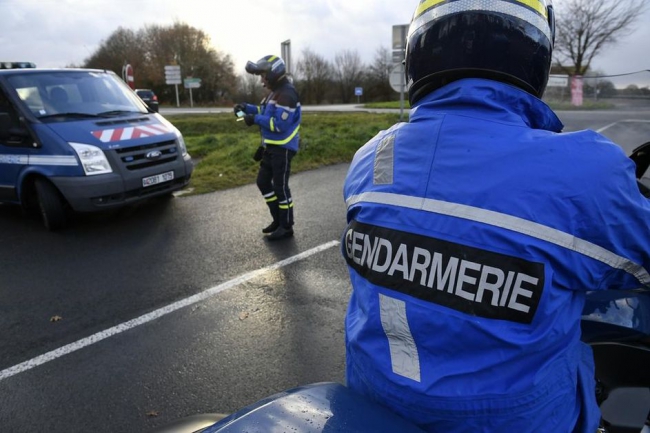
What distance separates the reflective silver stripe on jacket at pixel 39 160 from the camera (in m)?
5.84

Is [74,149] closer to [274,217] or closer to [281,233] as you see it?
[274,217]

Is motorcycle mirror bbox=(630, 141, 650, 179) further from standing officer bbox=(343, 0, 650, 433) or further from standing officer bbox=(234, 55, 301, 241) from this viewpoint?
standing officer bbox=(234, 55, 301, 241)

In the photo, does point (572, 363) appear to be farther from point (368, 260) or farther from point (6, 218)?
point (6, 218)

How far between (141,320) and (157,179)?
2.98 metres

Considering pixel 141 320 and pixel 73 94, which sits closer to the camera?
pixel 141 320

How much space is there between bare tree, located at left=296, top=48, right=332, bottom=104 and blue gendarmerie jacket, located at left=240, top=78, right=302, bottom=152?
5546cm

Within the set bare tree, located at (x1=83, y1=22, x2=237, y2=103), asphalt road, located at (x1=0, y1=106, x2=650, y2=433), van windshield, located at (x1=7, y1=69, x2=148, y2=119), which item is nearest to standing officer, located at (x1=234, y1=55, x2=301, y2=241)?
asphalt road, located at (x1=0, y1=106, x2=650, y2=433)

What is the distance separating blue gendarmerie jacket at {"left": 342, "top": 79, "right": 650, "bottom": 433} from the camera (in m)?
1.13

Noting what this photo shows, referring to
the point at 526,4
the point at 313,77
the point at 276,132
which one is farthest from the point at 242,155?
the point at 313,77

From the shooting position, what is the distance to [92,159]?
5863 millimetres

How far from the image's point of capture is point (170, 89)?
5388 cm

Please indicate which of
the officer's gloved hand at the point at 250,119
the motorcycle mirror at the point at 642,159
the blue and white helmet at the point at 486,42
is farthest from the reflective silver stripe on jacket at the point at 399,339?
A: the officer's gloved hand at the point at 250,119

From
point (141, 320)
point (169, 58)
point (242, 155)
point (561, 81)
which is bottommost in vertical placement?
point (141, 320)

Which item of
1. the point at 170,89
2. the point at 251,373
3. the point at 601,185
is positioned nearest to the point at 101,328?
the point at 251,373
